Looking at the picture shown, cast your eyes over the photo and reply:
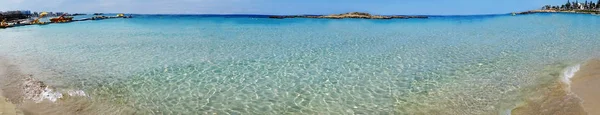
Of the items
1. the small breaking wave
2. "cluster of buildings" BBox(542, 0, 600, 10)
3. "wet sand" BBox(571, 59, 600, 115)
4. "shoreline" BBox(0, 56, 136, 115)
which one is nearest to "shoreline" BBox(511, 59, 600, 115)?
"wet sand" BBox(571, 59, 600, 115)

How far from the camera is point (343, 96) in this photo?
7824mm

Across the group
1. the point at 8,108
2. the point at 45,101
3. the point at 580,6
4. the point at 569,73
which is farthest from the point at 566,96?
the point at 580,6

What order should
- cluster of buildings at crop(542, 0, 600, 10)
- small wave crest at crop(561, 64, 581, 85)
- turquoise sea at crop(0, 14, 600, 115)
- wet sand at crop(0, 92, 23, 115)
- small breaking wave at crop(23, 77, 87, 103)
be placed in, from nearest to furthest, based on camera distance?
wet sand at crop(0, 92, 23, 115) < turquoise sea at crop(0, 14, 600, 115) < small breaking wave at crop(23, 77, 87, 103) < small wave crest at crop(561, 64, 581, 85) < cluster of buildings at crop(542, 0, 600, 10)

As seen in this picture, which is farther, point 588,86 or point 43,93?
point 43,93

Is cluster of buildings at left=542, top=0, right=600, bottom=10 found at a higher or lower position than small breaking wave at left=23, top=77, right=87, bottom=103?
higher

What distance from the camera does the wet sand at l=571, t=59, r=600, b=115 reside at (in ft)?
20.9

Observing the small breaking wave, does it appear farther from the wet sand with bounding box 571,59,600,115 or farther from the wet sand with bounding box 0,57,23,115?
the wet sand with bounding box 571,59,600,115

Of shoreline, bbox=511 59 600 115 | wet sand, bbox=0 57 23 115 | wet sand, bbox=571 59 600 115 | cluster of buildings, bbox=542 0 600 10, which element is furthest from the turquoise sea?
cluster of buildings, bbox=542 0 600 10

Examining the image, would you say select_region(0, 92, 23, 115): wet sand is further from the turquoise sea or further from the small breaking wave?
the turquoise sea

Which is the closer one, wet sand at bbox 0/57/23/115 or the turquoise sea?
wet sand at bbox 0/57/23/115

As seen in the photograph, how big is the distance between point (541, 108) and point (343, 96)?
3.59 m

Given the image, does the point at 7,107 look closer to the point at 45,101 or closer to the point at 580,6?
the point at 45,101

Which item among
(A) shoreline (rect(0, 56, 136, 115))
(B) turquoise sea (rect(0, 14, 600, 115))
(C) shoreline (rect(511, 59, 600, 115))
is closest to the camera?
(C) shoreline (rect(511, 59, 600, 115))

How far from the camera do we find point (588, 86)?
311 inches
